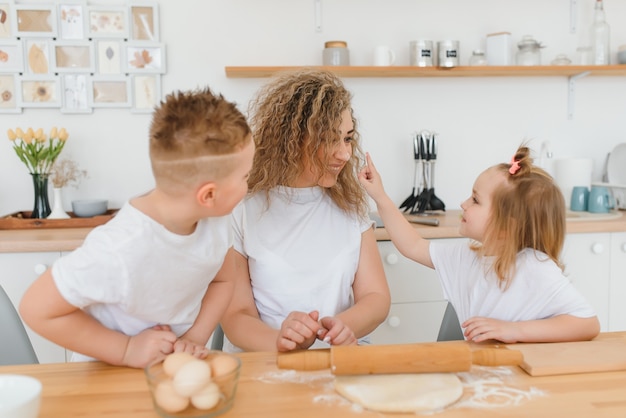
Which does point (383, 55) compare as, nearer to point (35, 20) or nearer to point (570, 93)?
point (570, 93)

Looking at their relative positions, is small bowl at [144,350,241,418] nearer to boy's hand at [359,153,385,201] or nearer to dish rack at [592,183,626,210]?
boy's hand at [359,153,385,201]

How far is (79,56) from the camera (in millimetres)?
2527

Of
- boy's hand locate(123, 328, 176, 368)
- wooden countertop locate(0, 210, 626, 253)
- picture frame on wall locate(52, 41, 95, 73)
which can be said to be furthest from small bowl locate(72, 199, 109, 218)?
boy's hand locate(123, 328, 176, 368)

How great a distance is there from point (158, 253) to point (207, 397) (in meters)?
0.28

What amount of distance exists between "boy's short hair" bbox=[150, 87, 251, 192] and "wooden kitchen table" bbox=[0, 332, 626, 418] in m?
0.31

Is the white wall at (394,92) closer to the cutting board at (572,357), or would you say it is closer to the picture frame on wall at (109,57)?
the picture frame on wall at (109,57)

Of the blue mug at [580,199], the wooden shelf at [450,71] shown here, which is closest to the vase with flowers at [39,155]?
the wooden shelf at [450,71]

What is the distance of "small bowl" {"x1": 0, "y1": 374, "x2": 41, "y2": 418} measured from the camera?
70 cm

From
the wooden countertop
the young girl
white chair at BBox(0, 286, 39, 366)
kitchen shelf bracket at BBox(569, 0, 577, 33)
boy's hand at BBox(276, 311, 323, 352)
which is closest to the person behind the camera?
boy's hand at BBox(276, 311, 323, 352)

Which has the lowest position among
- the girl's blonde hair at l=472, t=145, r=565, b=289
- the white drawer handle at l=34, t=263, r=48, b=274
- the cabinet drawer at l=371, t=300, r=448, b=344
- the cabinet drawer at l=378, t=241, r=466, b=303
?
the cabinet drawer at l=371, t=300, r=448, b=344

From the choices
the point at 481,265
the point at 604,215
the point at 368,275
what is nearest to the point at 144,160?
the point at 368,275

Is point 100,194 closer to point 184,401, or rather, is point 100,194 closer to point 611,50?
point 184,401

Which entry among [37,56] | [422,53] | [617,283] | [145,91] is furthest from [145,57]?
[617,283]

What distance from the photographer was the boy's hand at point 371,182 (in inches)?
59.6
